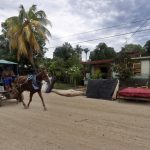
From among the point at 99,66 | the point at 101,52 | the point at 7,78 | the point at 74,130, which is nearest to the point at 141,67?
the point at 99,66

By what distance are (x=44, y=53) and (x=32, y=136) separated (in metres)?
32.4

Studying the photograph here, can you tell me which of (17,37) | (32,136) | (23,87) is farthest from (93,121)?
(17,37)

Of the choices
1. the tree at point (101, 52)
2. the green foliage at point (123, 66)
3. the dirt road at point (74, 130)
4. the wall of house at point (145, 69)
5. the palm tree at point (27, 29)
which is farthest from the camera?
the tree at point (101, 52)

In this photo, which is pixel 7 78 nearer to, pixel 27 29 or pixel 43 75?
pixel 43 75

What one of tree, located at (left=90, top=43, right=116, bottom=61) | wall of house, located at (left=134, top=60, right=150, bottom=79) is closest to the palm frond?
wall of house, located at (left=134, top=60, right=150, bottom=79)

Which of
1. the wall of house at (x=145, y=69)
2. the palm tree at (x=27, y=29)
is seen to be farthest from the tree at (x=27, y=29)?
the wall of house at (x=145, y=69)

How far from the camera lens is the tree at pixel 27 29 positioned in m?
28.8

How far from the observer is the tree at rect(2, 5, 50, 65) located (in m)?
28.8

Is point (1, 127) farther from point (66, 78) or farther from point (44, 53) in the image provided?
point (44, 53)

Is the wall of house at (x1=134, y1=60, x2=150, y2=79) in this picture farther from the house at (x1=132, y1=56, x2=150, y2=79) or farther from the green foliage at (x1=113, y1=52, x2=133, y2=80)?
the green foliage at (x1=113, y1=52, x2=133, y2=80)

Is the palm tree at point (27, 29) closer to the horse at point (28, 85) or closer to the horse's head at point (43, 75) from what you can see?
the horse at point (28, 85)

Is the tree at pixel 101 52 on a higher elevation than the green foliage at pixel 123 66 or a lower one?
higher

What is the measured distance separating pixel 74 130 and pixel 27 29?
843 inches

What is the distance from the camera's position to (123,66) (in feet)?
73.7
